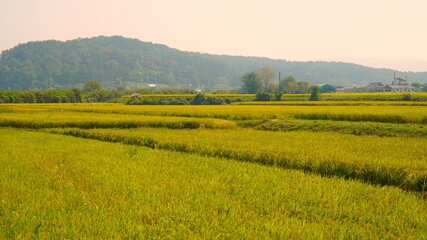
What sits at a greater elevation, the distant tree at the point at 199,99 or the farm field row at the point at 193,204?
the farm field row at the point at 193,204

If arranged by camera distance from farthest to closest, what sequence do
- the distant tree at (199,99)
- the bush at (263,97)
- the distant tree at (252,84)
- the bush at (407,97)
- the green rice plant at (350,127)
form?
1. the distant tree at (252,84)
2. the bush at (263,97)
3. the distant tree at (199,99)
4. the bush at (407,97)
5. the green rice plant at (350,127)

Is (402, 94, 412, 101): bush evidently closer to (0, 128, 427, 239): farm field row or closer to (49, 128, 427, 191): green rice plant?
(49, 128, 427, 191): green rice plant

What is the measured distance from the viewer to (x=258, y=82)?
101562 millimetres

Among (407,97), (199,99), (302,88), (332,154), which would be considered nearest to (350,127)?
(332,154)

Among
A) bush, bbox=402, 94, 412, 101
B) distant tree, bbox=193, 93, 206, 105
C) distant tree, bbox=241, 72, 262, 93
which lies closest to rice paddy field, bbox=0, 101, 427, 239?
bush, bbox=402, 94, 412, 101

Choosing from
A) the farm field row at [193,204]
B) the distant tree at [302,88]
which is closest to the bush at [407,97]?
the farm field row at [193,204]

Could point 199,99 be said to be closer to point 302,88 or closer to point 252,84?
point 252,84

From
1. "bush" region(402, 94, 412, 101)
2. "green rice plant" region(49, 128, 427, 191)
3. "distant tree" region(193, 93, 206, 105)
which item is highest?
"bush" region(402, 94, 412, 101)

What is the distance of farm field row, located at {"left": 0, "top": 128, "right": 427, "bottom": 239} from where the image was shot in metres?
4.98

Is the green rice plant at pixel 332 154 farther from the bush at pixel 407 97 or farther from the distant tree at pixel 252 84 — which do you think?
the distant tree at pixel 252 84

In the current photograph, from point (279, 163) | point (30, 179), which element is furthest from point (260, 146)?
point (30, 179)

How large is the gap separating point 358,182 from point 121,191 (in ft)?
15.7

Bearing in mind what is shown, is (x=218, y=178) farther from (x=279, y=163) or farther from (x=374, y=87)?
(x=374, y=87)

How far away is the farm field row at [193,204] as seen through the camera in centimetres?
498
